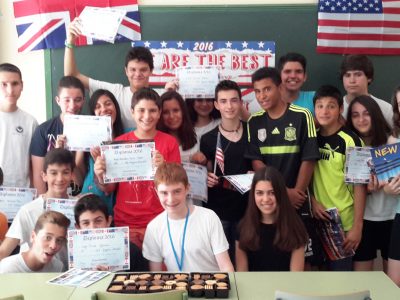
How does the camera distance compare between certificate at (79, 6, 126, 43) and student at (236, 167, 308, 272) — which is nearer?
student at (236, 167, 308, 272)

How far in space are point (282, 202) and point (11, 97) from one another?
2440mm

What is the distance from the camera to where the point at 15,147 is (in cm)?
409

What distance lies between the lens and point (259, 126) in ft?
12.6

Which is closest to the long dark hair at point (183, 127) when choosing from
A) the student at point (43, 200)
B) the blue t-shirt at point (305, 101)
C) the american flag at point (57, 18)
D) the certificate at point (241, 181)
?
the certificate at point (241, 181)

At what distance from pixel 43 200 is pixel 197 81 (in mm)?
1745

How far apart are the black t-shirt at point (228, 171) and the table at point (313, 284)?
1.21 m

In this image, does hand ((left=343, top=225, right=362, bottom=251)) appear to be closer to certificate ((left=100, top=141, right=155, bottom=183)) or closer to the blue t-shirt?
the blue t-shirt

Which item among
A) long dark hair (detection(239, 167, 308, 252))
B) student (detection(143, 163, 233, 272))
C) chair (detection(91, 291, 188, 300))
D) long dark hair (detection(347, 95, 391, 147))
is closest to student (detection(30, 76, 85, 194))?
student (detection(143, 163, 233, 272))

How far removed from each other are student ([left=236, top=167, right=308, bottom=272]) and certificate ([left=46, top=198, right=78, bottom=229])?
119 centimetres

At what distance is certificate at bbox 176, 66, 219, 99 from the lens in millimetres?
4344

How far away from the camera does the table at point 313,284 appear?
8.08ft

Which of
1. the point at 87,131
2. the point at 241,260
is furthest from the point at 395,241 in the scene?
the point at 87,131

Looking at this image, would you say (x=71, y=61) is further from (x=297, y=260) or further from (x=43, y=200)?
(x=297, y=260)

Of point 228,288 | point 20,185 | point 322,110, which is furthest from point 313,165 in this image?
point 20,185
